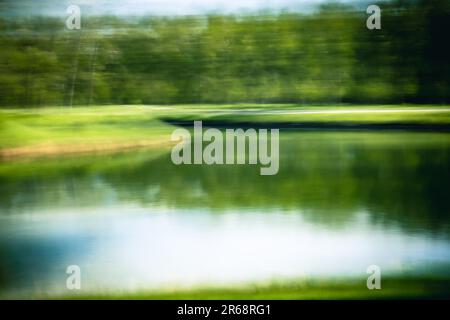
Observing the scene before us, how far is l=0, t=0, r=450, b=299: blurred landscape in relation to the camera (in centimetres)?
472

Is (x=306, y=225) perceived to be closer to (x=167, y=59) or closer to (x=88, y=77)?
(x=167, y=59)

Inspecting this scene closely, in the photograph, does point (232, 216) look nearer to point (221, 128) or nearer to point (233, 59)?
point (221, 128)

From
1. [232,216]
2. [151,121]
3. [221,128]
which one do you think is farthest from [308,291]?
[151,121]

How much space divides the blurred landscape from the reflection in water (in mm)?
15

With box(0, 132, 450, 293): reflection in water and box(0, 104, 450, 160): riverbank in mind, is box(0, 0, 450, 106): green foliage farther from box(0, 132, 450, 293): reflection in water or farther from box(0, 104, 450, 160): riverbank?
box(0, 132, 450, 293): reflection in water

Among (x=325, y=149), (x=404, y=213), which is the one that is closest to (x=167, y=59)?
(x=325, y=149)

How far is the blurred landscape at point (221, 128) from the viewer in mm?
4719

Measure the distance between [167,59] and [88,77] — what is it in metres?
0.69

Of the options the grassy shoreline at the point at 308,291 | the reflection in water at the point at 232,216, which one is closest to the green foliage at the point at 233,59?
the reflection in water at the point at 232,216

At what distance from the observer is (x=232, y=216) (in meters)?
4.92

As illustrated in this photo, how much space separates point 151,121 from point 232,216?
1075 millimetres

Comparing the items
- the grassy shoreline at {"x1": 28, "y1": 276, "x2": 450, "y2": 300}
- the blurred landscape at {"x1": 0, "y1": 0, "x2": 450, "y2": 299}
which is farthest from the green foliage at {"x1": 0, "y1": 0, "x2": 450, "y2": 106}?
the grassy shoreline at {"x1": 28, "y1": 276, "x2": 450, "y2": 300}

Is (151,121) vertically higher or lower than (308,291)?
higher

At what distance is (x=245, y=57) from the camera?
492cm
